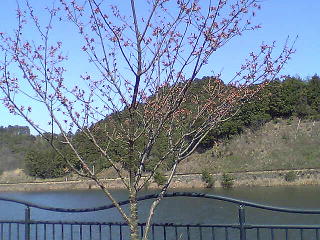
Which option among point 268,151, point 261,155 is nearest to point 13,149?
point 261,155

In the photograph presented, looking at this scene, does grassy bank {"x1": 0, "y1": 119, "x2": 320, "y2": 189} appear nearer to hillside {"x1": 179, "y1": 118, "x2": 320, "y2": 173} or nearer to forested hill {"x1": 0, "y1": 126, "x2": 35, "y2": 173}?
hillside {"x1": 179, "y1": 118, "x2": 320, "y2": 173}

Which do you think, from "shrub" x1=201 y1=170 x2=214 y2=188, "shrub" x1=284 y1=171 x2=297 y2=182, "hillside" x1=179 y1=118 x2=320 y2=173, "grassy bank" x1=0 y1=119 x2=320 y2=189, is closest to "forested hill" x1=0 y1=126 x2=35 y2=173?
"grassy bank" x1=0 y1=119 x2=320 y2=189

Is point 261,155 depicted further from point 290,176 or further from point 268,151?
point 290,176

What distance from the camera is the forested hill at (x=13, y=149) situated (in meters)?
61.4

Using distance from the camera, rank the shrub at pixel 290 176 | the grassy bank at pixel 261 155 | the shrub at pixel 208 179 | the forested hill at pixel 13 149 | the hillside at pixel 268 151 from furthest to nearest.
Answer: the forested hill at pixel 13 149
the hillside at pixel 268 151
the grassy bank at pixel 261 155
the shrub at pixel 208 179
the shrub at pixel 290 176

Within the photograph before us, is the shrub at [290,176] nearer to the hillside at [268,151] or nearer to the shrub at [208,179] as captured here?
the hillside at [268,151]

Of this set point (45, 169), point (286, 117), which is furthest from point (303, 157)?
point (45, 169)

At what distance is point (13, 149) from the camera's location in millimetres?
65438

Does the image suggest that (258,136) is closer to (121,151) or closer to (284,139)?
(284,139)

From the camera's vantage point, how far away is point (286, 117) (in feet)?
179

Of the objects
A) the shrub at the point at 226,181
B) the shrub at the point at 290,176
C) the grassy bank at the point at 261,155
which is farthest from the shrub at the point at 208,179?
the shrub at the point at 290,176

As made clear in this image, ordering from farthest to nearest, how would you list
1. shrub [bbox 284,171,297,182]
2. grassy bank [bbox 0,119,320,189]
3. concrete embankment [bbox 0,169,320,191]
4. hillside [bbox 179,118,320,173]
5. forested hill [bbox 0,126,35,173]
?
1. forested hill [bbox 0,126,35,173]
2. hillside [bbox 179,118,320,173]
3. grassy bank [bbox 0,119,320,189]
4. shrub [bbox 284,171,297,182]
5. concrete embankment [bbox 0,169,320,191]

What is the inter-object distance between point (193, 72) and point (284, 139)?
161 ft

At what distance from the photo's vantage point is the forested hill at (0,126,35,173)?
6140 cm
